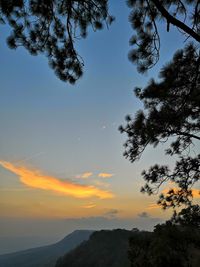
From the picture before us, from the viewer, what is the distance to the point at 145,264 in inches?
595

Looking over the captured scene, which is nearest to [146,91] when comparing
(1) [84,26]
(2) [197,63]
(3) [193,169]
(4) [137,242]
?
(2) [197,63]

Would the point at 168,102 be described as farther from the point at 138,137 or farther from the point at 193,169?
the point at 193,169

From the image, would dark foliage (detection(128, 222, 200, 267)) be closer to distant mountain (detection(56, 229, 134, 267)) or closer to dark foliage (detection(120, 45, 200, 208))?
dark foliage (detection(120, 45, 200, 208))

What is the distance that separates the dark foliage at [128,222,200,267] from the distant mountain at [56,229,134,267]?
4269 inches

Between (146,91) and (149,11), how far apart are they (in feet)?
6.09

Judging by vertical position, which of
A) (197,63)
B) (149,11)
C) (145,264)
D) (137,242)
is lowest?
(145,264)

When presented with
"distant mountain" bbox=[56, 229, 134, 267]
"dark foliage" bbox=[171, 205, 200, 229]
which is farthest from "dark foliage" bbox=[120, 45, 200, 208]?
"distant mountain" bbox=[56, 229, 134, 267]

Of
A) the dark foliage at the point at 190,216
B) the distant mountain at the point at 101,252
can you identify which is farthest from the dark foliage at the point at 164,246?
the distant mountain at the point at 101,252

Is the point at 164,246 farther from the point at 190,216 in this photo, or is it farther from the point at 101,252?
the point at 101,252

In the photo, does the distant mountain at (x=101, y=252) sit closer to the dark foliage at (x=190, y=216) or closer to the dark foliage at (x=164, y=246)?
the dark foliage at (x=164, y=246)

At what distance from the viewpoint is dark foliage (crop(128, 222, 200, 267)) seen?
12.0 meters

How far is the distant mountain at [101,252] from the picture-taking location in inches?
4860

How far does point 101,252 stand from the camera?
131 m

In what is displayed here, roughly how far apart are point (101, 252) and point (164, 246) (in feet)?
411
